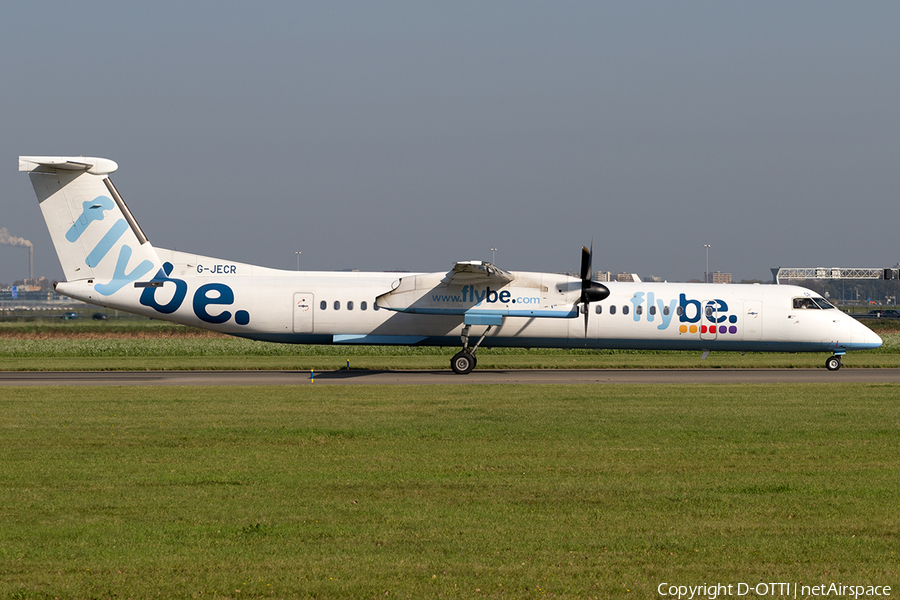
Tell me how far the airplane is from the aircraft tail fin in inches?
1.4

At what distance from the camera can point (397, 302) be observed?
1142 inches

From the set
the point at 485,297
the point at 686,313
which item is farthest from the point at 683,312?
the point at 485,297

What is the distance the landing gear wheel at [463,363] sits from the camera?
29.6 meters

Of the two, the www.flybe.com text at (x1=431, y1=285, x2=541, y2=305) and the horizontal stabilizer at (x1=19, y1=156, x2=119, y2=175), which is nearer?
the horizontal stabilizer at (x1=19, y1=156, x2=119, y2=175)

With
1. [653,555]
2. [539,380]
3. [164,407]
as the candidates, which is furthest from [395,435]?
[539,380]

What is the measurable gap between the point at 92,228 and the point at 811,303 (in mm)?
26557

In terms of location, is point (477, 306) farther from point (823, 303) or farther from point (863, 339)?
point (863, 339)

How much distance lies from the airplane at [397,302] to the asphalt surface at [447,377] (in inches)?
45.2

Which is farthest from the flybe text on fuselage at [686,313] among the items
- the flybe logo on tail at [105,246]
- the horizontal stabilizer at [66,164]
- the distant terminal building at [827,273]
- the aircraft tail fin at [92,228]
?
the distant terminal building at [827,273]

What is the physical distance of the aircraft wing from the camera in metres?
27.4

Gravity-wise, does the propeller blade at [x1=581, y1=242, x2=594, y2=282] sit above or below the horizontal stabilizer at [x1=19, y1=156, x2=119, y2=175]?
below

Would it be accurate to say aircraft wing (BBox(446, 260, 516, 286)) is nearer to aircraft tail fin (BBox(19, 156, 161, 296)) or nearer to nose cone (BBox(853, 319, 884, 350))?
aircraft tail fin (BBox(19, 156, 161, 296))

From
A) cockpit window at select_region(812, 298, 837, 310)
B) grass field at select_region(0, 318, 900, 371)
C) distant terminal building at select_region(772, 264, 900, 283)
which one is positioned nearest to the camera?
cockpit window at select_region(812, 298, 837, 310)

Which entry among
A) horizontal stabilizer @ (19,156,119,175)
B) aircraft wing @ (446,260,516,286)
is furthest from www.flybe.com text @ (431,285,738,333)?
horizontal stabilizer @ (19,156,119,175)
